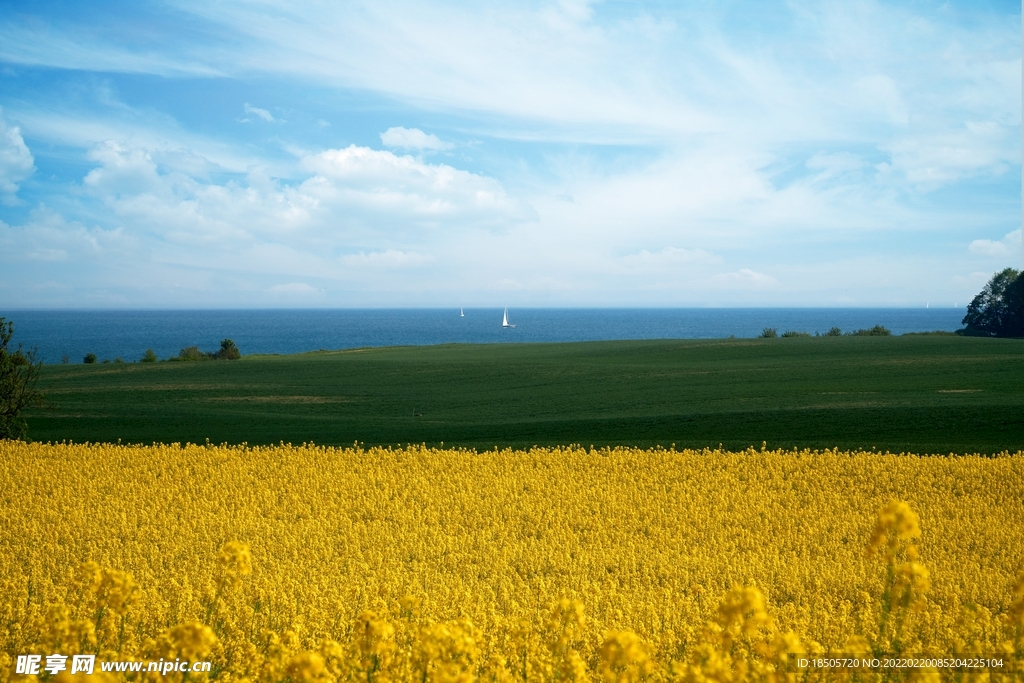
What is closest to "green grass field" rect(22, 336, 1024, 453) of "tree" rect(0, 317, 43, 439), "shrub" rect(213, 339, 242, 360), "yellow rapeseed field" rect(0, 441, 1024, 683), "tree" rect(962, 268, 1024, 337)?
"tree" rect(0, 317, 43, 439)

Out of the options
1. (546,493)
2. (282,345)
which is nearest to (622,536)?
(546,493)

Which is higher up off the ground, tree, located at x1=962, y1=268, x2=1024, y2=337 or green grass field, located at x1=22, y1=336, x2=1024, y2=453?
tree, located at x1=962, y1=268, x2=1024, y2=337

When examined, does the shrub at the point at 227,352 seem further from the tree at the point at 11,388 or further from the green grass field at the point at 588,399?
the tree at the point at 11,388

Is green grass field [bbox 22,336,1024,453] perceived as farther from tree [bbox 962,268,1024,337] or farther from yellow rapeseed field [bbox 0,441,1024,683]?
tree [bbox 962,268,1024,337]

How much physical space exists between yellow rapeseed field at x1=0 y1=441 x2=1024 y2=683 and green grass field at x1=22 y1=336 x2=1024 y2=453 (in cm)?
332

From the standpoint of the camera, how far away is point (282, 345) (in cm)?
11281

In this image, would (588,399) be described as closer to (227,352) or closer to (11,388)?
(11,388)

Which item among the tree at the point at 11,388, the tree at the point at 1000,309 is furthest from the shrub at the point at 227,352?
the tree at the point at 1000,309

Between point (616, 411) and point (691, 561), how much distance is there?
15.1 m

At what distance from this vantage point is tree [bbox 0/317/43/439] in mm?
18172

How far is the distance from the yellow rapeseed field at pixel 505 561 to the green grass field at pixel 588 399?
10.9ft

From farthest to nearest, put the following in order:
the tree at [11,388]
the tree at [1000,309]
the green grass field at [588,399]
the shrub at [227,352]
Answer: the tree at [1000,309] → the shrub at [227,352] → the green grass field at [588,399] → the tree at [11,388]

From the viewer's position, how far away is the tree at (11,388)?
18172mm

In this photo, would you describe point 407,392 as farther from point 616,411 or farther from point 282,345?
point 282,345
